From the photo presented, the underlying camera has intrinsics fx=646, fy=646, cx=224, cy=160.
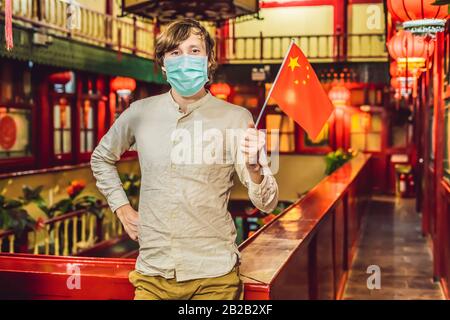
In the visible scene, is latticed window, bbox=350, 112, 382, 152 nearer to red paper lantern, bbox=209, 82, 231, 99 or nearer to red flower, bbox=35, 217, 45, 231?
red paper lantern, bbox=209, 82, 231, 99

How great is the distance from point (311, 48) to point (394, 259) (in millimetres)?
9617

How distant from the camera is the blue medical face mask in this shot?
82.7 inches

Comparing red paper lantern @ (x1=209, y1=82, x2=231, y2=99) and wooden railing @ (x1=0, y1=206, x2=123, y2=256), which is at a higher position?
red paper lantern @ (x1=209, y1=82, x2=231, y2=99)

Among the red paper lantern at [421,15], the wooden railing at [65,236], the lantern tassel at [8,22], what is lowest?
the wooden railing at [65,236]

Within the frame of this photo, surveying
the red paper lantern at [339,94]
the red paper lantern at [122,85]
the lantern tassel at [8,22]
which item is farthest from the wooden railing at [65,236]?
Answer: the red paper lantern at [339,94]

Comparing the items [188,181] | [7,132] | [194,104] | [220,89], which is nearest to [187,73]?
[194,104]

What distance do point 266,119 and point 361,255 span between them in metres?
Answer: 9.42

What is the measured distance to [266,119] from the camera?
18.3 metres

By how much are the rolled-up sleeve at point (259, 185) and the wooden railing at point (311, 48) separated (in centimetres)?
1460

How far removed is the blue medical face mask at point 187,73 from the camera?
6.89ft

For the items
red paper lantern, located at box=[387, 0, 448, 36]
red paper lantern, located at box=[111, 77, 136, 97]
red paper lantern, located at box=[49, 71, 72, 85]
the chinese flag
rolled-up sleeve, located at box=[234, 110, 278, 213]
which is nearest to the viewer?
rolled-up sleeve, located at box=[234, 110, 278, 213]

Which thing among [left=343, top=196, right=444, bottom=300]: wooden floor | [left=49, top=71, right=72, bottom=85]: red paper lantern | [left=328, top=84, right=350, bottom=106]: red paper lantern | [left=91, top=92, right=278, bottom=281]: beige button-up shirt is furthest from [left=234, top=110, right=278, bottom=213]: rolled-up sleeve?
[left=328, top=84, right=350, bottom=106]: red paper lantern

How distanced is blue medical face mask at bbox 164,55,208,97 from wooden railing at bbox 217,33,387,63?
14.5 metres

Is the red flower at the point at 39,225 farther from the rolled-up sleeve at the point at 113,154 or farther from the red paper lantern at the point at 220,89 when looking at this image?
the red paper lantern at the point at 220,89
